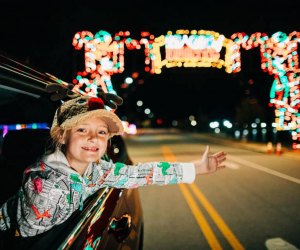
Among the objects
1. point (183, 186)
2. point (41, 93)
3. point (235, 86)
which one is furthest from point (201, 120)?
point (41, 93)

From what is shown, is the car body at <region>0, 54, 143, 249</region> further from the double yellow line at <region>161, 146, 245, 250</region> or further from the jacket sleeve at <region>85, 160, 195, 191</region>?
the double yellow line at <region>161, 146, 245, 250</region>

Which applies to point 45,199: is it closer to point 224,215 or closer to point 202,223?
point 202,223

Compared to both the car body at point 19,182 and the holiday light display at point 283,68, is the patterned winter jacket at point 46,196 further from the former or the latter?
the holiday light display at point 283,68

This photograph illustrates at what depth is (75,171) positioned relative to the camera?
211 cm

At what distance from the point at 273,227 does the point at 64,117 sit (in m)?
4.38

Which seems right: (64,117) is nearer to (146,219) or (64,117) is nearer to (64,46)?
(146,219)

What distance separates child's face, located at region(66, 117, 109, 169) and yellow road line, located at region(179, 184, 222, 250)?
300 centimetres

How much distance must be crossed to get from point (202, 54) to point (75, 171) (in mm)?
11969

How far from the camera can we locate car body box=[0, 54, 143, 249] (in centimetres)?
198

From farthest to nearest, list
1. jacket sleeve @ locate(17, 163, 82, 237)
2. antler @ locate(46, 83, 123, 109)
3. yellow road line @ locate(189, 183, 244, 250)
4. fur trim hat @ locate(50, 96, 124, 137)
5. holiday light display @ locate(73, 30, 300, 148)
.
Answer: holiday light display @ locate(73, 30, 300, 148) → yellow road line @ locate(189, 183, 244, 250) → antler @ locate(46, 83, 123, 109) → fur trim hat @ locate(50, 96, 124, 137) → jacket sleeve @ locate(17, 163, 82, 237)

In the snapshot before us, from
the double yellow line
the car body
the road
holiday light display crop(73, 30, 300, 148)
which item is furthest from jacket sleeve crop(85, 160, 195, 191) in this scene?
holiday light display crop(73, 30, 300, 148)

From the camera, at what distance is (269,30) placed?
50.5 ft

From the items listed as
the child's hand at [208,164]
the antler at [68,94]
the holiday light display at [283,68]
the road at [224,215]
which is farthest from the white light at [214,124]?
the child's hand at [208,164]

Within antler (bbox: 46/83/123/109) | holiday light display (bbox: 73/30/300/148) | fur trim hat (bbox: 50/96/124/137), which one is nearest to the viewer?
fur trim hat (bbox: 50/96/124/137)
